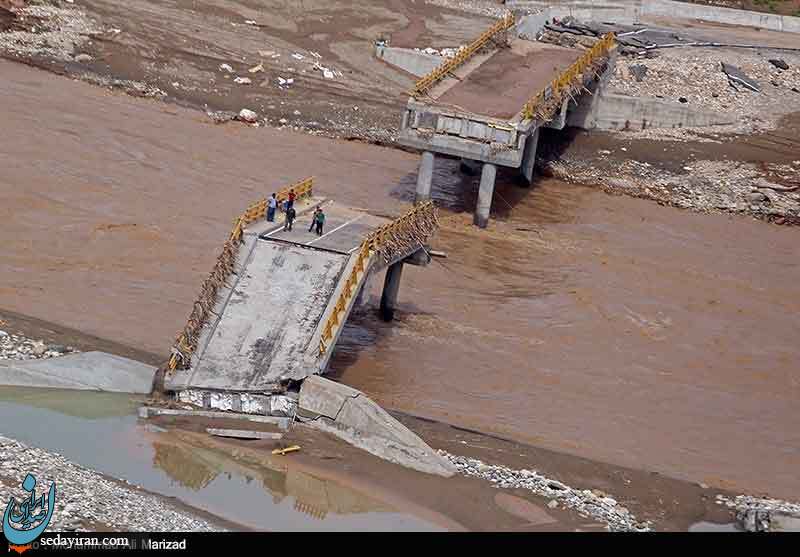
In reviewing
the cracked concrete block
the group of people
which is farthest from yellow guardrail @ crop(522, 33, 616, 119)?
the cracked concrete block

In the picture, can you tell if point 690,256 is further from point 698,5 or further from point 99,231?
point 698,5

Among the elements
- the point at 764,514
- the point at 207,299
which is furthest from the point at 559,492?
the point at 207,299

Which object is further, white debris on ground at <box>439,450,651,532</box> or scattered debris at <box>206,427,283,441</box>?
scattered debris at <box>206,427,283,441</box>

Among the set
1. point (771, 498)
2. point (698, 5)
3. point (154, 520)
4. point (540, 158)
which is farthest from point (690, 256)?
point (698, 5)

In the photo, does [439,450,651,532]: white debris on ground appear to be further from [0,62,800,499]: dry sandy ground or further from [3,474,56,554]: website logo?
[3,474,56,554]: website logo

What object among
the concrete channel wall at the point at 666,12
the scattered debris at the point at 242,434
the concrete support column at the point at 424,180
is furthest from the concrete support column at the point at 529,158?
the scattered debris at the point at 242,434
